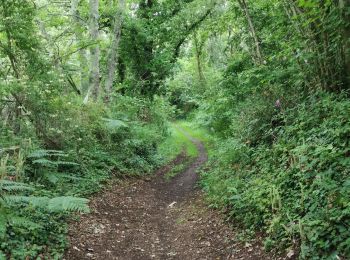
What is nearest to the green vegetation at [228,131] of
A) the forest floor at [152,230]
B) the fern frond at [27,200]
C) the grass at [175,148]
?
the fern frond at [27,200]

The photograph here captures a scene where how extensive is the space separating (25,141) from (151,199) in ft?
14.9

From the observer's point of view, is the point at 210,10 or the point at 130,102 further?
the point at 210,10

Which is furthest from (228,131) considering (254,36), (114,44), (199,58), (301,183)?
(199,58)

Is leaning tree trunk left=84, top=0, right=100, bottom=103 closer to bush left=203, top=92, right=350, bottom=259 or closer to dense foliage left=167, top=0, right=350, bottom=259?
dense foliage left=167, top=0, right=350, bottom=259

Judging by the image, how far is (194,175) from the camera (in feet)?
46.4

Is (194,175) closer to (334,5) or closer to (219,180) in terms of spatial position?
(219,180)

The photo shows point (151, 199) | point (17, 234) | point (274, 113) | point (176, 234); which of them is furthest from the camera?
point (151, 199)

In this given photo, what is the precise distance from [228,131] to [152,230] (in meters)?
7.54

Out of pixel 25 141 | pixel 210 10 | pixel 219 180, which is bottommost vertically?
pixel 219 180

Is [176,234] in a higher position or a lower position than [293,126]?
lower

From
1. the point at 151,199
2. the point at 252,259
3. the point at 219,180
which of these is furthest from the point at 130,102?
the point at 252,259

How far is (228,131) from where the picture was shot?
567 inches

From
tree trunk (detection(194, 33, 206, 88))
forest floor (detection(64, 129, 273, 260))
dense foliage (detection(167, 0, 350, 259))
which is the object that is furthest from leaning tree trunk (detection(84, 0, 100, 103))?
tree trunk (detection(194, 33, 206, 88))

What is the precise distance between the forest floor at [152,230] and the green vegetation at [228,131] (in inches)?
15.0
